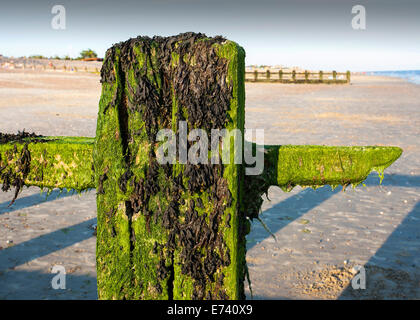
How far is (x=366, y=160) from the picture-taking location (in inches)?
85.4

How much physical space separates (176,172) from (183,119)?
27 cm

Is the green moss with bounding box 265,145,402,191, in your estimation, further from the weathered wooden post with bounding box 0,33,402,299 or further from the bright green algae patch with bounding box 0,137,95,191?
the bright green algae patch with bounding box 0,137,95,191

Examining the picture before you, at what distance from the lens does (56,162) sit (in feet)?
7.39

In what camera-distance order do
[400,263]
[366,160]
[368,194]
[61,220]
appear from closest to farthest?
[366,160] → [400,263] → [61,220] → [368,194]

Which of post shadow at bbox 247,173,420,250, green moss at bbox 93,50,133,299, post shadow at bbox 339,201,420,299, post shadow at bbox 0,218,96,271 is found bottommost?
post shadow at bbox 339,201,420,299

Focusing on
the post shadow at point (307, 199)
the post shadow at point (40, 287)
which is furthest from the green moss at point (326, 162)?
the post shadow at point (307, 199)

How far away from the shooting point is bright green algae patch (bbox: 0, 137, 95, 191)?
221 centimetres

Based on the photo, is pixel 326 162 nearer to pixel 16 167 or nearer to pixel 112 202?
pixel 112 202

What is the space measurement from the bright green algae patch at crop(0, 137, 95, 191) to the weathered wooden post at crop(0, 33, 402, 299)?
0.01 m

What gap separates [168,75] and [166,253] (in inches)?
36.3

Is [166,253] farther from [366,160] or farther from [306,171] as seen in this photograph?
[366,160]

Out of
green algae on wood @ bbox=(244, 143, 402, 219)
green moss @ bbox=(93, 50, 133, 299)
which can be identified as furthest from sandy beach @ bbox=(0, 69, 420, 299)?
green algae on wood @ bbox=(244, 143, 402, 219)
